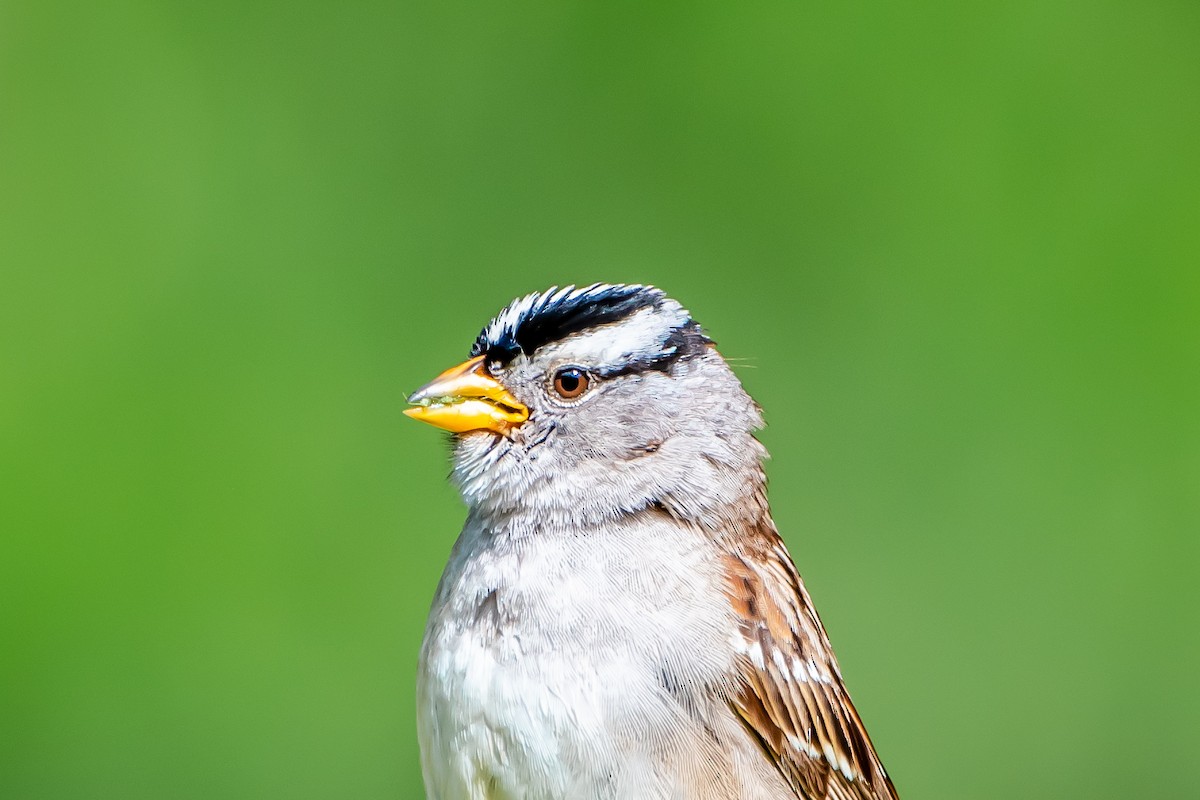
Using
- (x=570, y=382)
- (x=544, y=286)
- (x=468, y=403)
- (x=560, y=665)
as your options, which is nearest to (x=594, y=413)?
(x=570, y=382)

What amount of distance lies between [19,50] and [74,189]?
0.45 m

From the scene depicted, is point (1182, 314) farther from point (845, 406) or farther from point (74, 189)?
point (74, 189)

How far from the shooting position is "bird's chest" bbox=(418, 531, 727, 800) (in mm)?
2256

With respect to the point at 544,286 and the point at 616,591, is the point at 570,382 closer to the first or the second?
the point at 616,591

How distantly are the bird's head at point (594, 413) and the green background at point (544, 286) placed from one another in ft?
3.63

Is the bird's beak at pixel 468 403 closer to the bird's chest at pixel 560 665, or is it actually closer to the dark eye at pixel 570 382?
the dark eye at pixel 570 382

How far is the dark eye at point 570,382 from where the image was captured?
261 cm

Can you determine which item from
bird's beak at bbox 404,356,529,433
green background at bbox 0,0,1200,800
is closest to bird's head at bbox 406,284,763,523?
bird's beak at bbox 404,356,529,433

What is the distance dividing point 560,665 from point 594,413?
18.6 inches

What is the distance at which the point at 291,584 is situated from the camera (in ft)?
12.7

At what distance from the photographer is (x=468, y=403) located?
2.55 m

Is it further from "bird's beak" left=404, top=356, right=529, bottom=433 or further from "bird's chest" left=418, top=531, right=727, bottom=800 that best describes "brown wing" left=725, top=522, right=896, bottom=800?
"bird's beak" left=404, top=356, right=529, bottom=433

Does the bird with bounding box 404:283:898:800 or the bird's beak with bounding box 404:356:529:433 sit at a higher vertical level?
the bird's beak with bounding box 404:356:529:433

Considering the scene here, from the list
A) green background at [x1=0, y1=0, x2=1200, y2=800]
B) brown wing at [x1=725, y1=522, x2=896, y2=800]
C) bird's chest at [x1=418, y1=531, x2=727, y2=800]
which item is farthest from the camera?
green background at [x1=0, y1=0, x2=1200, y2=800]
